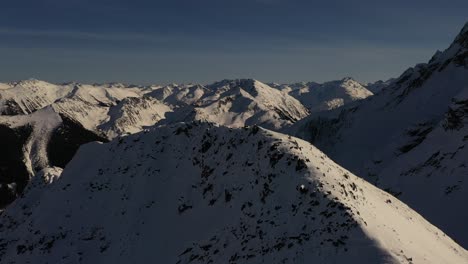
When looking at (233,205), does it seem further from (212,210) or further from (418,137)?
(418,137)

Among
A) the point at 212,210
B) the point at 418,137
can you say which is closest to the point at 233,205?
the point at 212,210

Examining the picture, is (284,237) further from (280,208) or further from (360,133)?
(360,133)

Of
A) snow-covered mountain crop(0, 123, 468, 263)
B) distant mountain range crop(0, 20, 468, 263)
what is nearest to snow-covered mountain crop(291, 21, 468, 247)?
distant mountain range crop(0, 20, 468, 263)

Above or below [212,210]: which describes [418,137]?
below

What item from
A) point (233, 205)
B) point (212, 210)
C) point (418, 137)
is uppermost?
point (233, 205)

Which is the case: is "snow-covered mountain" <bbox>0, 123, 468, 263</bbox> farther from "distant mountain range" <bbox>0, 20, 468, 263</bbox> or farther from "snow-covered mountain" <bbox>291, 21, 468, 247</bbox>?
"snow-covered mountain" <bbox>291, 21, 468, 247</bbox>

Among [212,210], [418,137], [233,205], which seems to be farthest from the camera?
[418,137]
